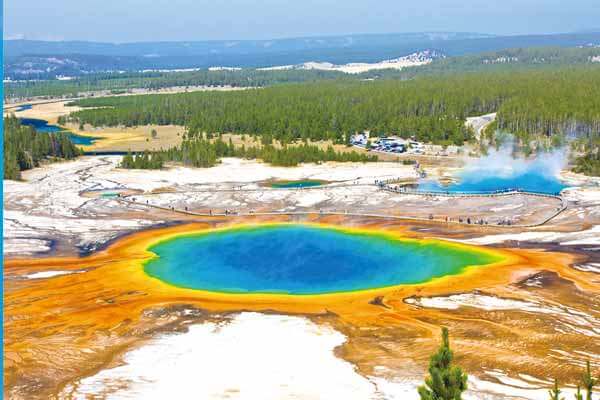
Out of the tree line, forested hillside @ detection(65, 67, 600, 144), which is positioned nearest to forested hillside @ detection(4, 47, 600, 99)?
forested hillside @ detection(65, 67, 600, 144)

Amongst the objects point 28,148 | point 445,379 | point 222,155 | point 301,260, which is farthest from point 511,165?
point 445,379

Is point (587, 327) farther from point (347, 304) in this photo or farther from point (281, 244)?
point (281, 244)

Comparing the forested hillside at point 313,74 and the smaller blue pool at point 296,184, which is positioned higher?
the forested hillside at point 313,74

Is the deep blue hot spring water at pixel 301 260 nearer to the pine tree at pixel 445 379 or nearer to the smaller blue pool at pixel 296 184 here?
the smaller blue pool at pixel 296 184

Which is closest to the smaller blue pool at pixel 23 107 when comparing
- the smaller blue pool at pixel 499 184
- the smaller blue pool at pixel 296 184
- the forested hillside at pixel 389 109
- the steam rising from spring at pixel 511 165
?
the forested hillside at pixel 389 109

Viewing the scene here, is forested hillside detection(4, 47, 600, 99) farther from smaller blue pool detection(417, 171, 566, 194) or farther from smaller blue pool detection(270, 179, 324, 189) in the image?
smaller blue pool detection(270, 179, 324, 189)

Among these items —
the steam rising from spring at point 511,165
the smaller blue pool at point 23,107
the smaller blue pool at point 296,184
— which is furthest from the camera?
the smaller blue pool at point 23,107
